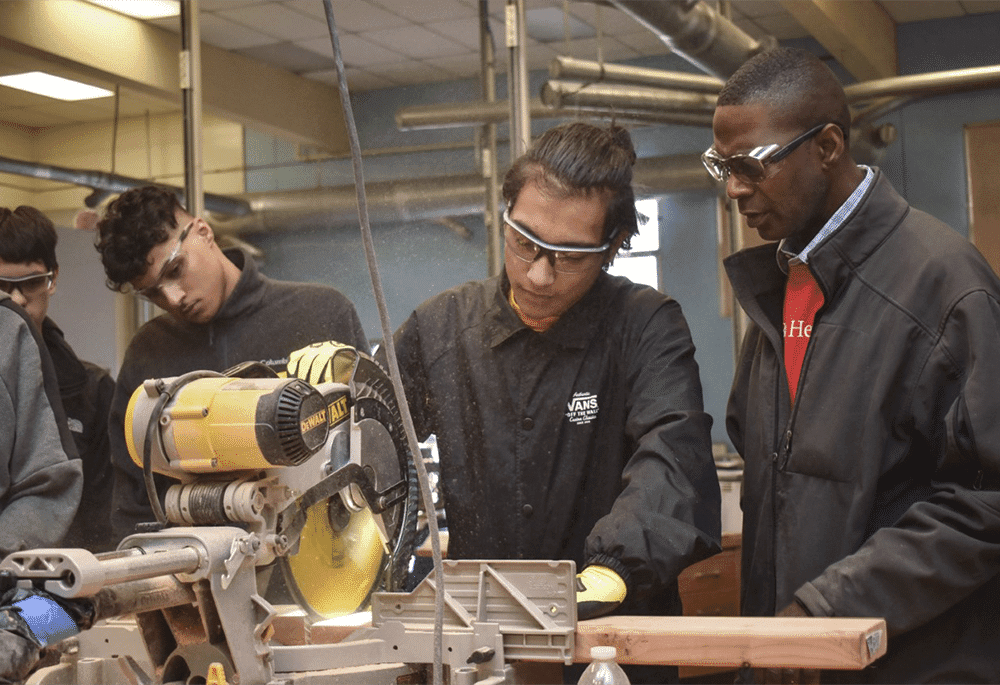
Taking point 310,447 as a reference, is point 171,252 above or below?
above

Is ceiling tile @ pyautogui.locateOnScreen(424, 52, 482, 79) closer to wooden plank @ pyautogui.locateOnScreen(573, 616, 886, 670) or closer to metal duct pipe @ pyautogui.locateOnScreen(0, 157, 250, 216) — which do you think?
metal duct pipe @ pyautogui.locateOnScreen(0, 157, 250, 216)

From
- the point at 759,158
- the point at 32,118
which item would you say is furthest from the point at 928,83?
the point at 32,118

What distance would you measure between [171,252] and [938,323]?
4.95 feet

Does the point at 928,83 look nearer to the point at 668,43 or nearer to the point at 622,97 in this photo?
the point at 668,43

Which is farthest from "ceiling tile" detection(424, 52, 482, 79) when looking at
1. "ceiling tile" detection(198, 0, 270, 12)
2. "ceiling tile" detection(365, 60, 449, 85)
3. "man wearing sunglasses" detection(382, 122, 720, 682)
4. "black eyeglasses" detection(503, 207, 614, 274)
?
"black eyeglasses" detection(503, 207, 614, 274)

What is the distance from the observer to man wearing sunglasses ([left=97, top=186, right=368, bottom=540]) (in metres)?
2.28

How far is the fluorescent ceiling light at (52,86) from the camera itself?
137 inches

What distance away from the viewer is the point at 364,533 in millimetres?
1616

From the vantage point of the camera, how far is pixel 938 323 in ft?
5.05

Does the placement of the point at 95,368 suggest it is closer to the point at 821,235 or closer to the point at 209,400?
the point at 209,400

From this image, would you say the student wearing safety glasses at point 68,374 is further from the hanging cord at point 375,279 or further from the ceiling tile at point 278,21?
the hanging cord at point 375,279

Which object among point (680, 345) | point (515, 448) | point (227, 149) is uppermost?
point (227, 149)

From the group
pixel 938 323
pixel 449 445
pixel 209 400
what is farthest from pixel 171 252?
pixel 938 323

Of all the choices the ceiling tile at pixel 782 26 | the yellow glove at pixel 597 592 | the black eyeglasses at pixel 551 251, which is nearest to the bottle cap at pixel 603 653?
the yellow glove at pixel 597 592
